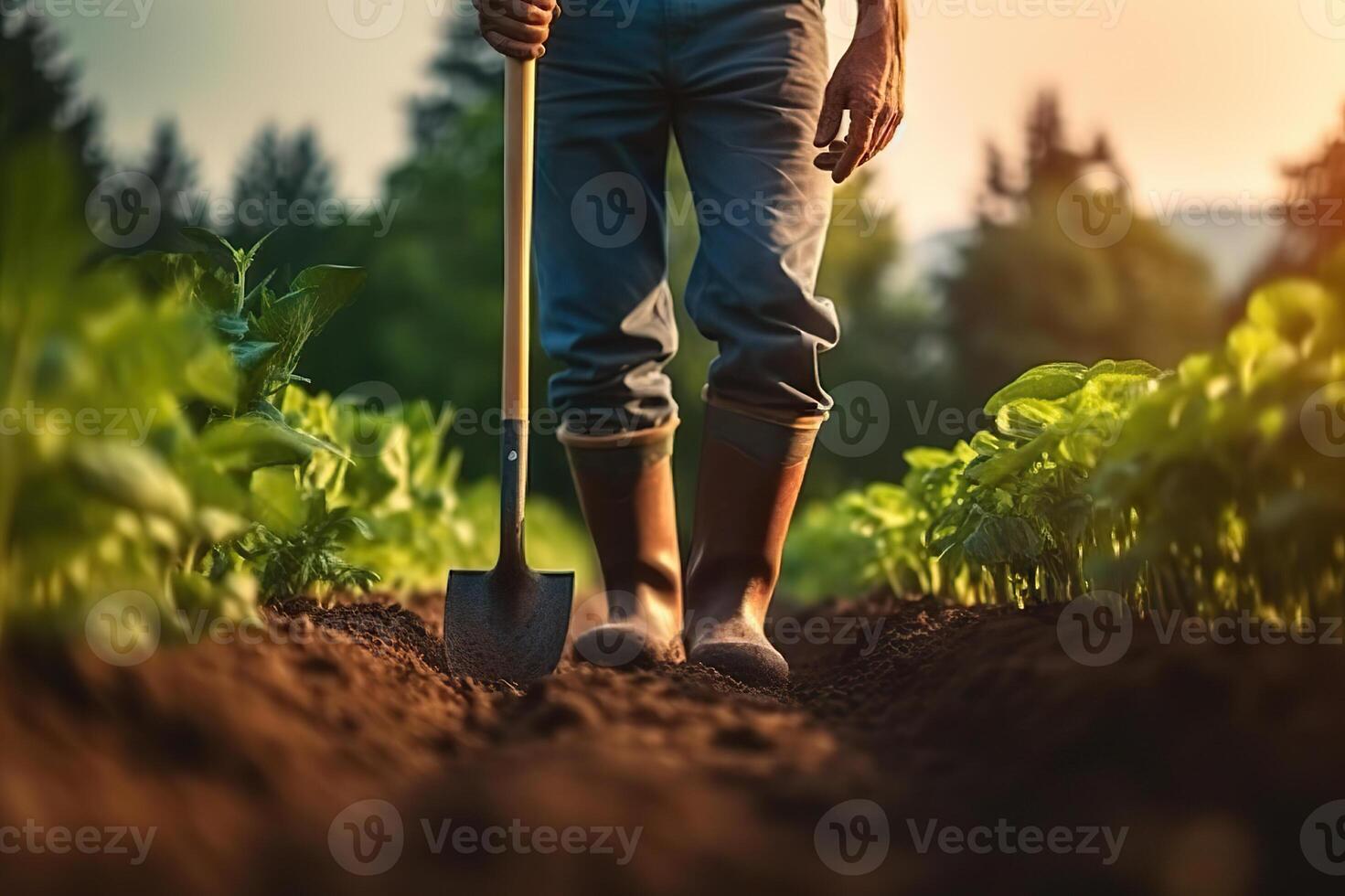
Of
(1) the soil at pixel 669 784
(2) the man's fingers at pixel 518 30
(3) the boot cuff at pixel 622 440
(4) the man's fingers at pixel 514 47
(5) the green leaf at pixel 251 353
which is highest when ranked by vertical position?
(2) the man's fingers at pixel 518 30

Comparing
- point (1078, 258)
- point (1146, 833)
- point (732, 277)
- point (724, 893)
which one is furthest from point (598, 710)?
point (1078, 258)

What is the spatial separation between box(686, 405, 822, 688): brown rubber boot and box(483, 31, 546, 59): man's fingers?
0.88 meters

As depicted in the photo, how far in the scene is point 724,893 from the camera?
1.09 meters

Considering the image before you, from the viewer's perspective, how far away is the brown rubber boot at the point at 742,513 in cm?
268

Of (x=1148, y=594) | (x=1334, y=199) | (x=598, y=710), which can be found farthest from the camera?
(x=1334, y=199)

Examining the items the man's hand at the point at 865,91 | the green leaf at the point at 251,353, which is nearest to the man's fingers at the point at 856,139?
the man's hand at the point at 865,91

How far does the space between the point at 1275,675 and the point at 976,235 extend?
2666 cm

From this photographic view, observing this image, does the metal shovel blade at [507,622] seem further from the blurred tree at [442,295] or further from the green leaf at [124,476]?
the blurred tree at [442,295]

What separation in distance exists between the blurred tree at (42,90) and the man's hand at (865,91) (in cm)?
1679

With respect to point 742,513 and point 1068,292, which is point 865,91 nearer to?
point 742,513

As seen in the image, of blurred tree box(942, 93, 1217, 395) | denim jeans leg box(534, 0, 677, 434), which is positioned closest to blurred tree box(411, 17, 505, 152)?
blurred tree box(942, 93, 1217, 395)

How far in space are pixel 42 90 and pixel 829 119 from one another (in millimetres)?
20266

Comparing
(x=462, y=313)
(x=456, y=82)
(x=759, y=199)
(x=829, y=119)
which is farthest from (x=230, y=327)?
(x=456, y=82)

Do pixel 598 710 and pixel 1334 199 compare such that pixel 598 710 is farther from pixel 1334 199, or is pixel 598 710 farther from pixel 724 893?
pixel 1334 199
